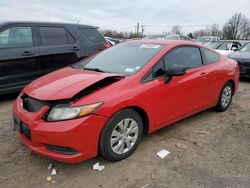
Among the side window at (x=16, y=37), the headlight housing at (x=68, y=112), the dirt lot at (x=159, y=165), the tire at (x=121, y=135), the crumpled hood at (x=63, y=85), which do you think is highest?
the side window at (x=16, y=37)

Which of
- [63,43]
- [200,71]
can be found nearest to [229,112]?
[200,71]

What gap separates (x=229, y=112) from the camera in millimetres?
5031

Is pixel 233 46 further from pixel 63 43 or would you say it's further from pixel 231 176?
pixel 231 176

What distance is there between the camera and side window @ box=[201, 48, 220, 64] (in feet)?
14.5

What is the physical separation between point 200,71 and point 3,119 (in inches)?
136

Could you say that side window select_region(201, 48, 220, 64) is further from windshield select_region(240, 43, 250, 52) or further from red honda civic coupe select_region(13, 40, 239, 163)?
windshield select_region(240, 43, 250, 52)

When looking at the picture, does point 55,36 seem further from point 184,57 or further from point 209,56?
point 209,56

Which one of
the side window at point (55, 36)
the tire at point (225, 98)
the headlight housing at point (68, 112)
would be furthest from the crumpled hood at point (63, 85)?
the tire at point (225, 98)

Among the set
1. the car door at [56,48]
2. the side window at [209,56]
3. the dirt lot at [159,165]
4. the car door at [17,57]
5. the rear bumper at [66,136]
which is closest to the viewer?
the rear bumper at [66,136]

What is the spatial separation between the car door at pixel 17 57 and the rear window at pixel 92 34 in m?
1.41

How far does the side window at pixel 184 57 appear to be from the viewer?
12.1 feet

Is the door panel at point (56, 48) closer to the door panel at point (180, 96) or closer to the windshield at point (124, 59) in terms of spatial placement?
the windshield at point (124, 59)

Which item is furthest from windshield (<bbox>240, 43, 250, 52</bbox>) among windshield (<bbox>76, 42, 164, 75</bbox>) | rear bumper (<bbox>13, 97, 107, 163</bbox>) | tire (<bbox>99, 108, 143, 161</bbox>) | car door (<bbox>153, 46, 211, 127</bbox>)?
rear bumper (<bbox>13, 97, 107, 163</bbox>)

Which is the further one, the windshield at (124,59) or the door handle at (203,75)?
the door handle at (203,75)
